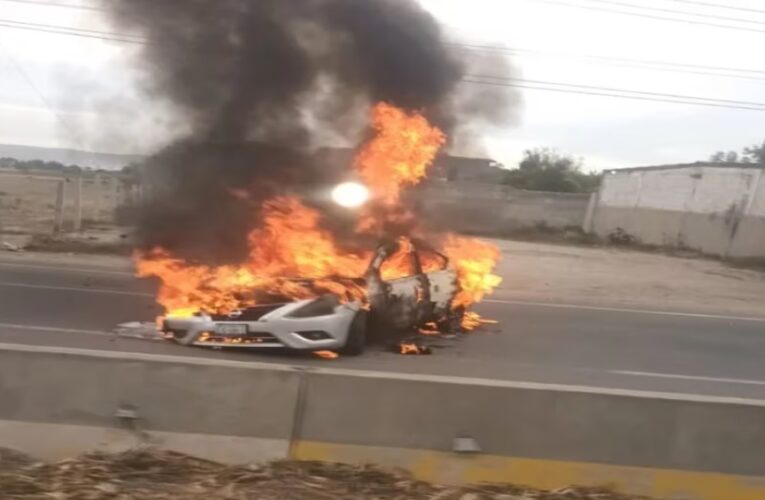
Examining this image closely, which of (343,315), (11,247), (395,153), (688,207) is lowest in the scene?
(11,247)

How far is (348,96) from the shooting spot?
12.1 m

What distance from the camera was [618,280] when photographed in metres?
22.3

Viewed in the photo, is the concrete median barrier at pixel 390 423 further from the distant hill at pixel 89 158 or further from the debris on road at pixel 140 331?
the distant hill at pixel 89 158

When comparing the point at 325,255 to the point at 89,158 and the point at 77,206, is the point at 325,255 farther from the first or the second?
the point at 77,206

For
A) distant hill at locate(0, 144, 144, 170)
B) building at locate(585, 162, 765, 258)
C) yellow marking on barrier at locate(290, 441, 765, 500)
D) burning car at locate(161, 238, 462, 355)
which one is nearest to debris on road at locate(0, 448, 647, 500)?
yellow marking on barrier at locate(290, 441, 765, 500)

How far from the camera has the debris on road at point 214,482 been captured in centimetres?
417

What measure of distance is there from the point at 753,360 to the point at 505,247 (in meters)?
20.1

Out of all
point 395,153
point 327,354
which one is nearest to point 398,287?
point 327,354

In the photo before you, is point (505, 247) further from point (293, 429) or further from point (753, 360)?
point (293, 429)

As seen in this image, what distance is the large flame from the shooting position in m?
9.21

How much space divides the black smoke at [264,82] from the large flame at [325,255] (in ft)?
1.63

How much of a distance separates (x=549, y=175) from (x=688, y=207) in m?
14.6

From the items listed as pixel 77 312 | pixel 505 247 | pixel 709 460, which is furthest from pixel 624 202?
pixel 709 460

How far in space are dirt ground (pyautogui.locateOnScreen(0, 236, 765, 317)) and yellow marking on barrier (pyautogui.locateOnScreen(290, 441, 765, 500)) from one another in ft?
39.4
